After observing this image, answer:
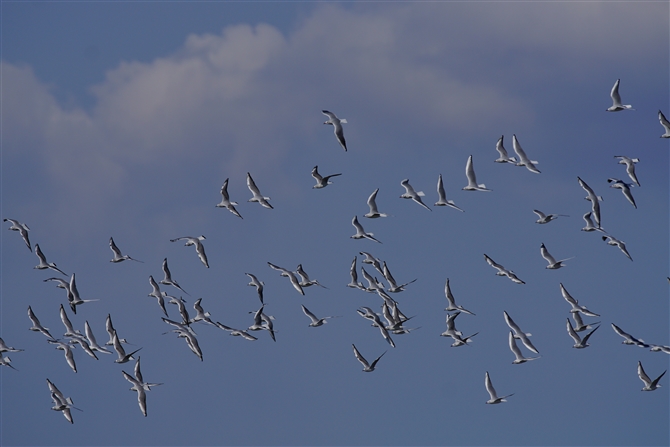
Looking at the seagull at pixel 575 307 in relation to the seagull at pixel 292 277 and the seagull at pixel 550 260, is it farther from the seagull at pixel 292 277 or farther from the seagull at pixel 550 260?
the seagull at pixel 292 277

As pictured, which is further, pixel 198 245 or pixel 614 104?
pixel 198 245

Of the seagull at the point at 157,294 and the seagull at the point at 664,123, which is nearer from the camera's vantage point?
the seagull at the point at 664,123

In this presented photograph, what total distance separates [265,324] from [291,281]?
3.06m

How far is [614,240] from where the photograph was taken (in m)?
58.3

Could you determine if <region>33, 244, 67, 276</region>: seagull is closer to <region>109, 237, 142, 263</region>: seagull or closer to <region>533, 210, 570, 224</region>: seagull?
<region>109, 237, 142, 263</region>: seagull

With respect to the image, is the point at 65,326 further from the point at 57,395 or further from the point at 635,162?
the point at 635,162

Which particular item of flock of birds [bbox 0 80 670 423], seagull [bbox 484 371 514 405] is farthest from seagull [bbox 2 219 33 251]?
seagull [bbox 484 371 514 405]

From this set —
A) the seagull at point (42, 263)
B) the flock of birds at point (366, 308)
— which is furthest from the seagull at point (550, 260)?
the seagull at point (42, 263)

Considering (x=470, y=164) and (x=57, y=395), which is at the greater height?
(x=470, y=164)

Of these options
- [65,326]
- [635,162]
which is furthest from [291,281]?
[635,162]

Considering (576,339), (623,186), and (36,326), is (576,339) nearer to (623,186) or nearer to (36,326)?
(623,186)

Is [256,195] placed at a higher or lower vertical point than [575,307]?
higher

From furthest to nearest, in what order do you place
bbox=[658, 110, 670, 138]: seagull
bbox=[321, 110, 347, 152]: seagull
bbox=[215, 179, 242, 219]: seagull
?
1. bbox=[215, 179, 242, 219]: seagull
2. bbox=[658, 110, 670, 138]: seagull
3. bbox=[321, 110, 347, 152]: seagull

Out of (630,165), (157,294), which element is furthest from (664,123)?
(157,294)
